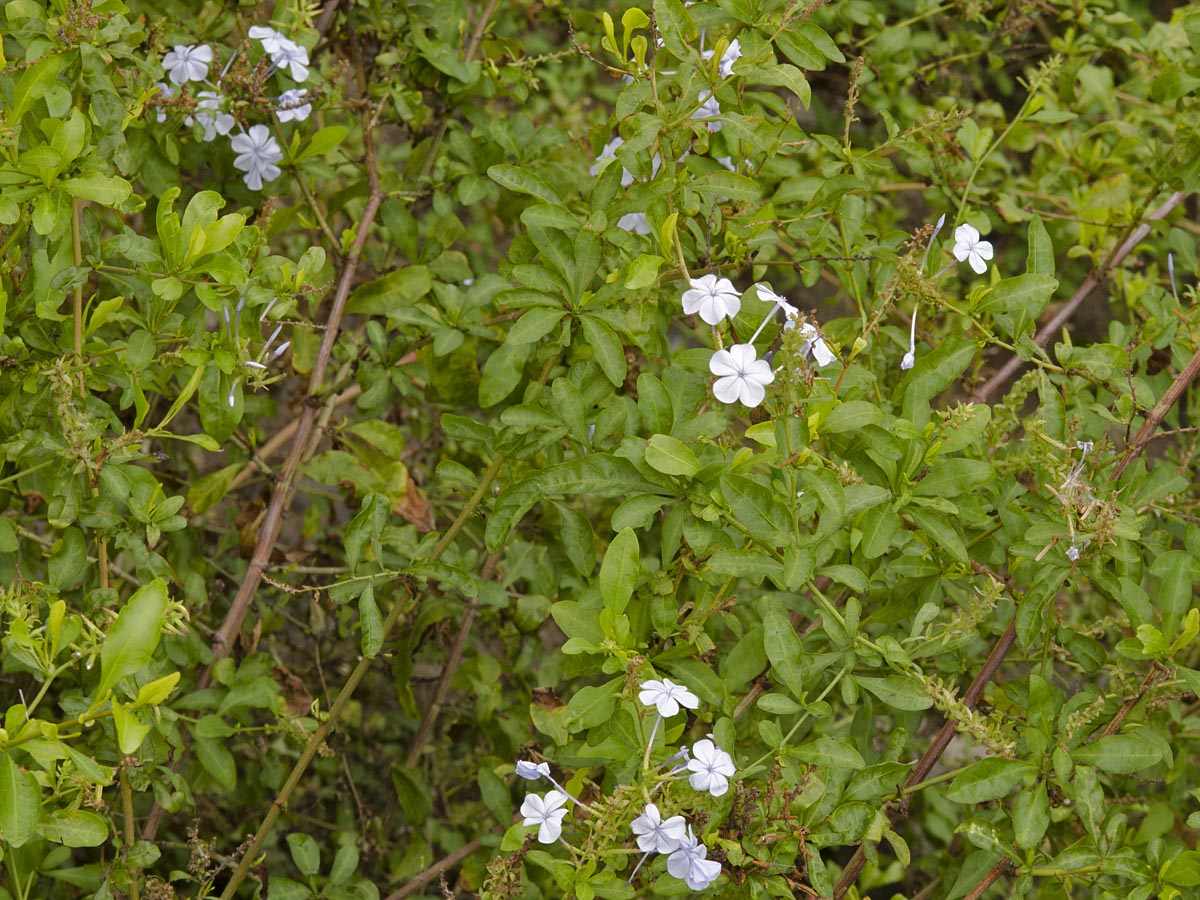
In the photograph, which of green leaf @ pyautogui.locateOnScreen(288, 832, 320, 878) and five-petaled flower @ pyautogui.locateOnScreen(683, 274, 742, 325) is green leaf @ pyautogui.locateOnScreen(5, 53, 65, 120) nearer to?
five-petaled flower @ pyautogui.locateOnScreen(683, 274, 742, 325)

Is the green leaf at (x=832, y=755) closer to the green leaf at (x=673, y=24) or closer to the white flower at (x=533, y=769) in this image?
the white flower at (x=533, y=769)

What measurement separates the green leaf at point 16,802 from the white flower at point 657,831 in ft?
2.04

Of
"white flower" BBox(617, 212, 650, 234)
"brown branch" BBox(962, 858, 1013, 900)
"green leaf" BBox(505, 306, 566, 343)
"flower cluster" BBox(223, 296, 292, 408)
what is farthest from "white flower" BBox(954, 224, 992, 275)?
"flower cluster" BBox(223, 296, 292, 408)

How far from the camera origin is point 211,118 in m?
1.90

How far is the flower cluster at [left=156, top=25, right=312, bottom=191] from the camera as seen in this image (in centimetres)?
185

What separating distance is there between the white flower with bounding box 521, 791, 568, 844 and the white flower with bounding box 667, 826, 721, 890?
135mm

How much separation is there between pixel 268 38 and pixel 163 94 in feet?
0.60

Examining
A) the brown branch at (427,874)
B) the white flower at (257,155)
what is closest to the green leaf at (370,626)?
the brown branch at (427,874)

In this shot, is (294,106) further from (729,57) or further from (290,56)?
(729,57)

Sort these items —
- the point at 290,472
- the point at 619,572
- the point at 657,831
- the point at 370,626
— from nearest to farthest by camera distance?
the point at 657,831
the point at 619,572
the point at 370,626
the point at 290,472

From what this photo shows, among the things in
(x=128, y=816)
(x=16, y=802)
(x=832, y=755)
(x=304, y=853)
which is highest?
(x=16, y=802)

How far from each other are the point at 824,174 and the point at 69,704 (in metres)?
1.31

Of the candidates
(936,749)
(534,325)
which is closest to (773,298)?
(534,325)

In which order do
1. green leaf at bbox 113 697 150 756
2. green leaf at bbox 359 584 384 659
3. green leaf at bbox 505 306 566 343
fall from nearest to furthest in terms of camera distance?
green leaf at bbox 113 697 150 756, green leaf at bbox 505 306 566 343, green leaf at bbox 359 584 384 659
